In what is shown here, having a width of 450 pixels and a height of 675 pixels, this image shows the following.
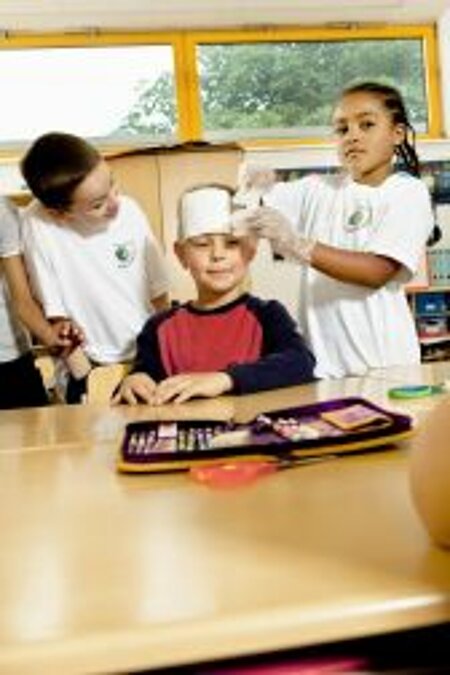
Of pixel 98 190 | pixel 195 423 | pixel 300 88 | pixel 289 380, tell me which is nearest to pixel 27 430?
pixel 195 423

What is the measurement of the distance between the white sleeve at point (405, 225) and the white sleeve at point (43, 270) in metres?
0.67

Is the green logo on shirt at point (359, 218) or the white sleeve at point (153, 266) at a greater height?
the green logo on shirt at point (359, 218)

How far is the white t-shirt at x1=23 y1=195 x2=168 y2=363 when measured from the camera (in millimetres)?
1763

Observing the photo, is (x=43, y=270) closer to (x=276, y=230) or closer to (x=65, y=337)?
(x=65, y=337)

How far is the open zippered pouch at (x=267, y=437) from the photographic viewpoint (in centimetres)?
78

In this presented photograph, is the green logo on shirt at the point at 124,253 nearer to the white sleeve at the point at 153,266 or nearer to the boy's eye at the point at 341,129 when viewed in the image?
the white sleeve at the point at 153,266

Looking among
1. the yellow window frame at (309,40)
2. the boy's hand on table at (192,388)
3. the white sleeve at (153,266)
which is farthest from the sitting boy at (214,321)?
the yellow window frame at (309,40)

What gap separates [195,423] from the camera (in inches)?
38.1

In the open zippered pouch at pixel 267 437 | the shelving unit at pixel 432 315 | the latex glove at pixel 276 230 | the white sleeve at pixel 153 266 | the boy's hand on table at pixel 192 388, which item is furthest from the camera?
the shelving unit at pixel 432 315

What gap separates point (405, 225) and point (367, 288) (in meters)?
0.15

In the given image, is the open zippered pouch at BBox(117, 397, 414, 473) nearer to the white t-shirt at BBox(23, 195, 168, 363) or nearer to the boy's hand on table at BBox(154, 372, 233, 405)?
the boy's hand on table at BBox(154, 372, 233, 405)

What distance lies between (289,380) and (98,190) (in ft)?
2.10

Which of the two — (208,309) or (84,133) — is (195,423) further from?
(84,133)

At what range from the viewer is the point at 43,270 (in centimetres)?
176
